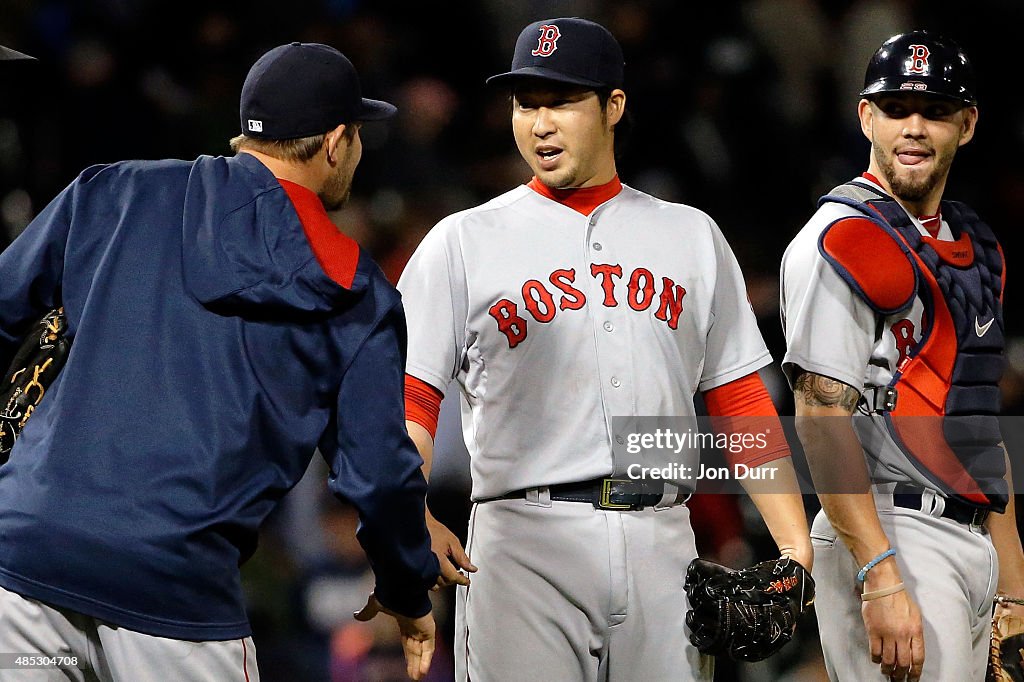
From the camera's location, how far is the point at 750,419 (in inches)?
116

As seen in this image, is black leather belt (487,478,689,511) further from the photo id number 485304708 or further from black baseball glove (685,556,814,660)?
the photo id number 485304708

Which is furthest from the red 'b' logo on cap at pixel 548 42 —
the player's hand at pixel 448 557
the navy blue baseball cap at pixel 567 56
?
the player's hand at pixel 448 557

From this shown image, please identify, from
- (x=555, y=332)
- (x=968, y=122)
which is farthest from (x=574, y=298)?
(x=968, y=122)

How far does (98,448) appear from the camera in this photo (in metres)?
2.12

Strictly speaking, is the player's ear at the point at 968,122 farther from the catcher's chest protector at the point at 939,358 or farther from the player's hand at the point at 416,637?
the player's hand at the point at 416,637

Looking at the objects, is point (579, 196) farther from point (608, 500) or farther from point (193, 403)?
point (193, 403)

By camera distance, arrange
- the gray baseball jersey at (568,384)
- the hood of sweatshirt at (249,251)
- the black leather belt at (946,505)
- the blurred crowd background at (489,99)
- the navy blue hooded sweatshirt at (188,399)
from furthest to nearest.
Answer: the blurred crowd background at (489,99)
the black leather belt at (946,505)
the gray baseball jersey at (568,384)
the hood of sweatshirt at (249,251)
the navy blue hooded sweatshirt at (188,399)

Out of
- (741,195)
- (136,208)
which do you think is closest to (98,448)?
(136,208)

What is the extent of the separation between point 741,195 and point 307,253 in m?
3.40

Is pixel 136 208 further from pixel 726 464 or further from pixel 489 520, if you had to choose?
pixel 726 464

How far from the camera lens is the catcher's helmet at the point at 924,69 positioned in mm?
3006

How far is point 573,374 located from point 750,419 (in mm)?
450

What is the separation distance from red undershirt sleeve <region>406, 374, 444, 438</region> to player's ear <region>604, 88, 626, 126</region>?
2.62 ft

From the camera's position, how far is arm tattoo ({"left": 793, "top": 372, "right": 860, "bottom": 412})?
281cm
